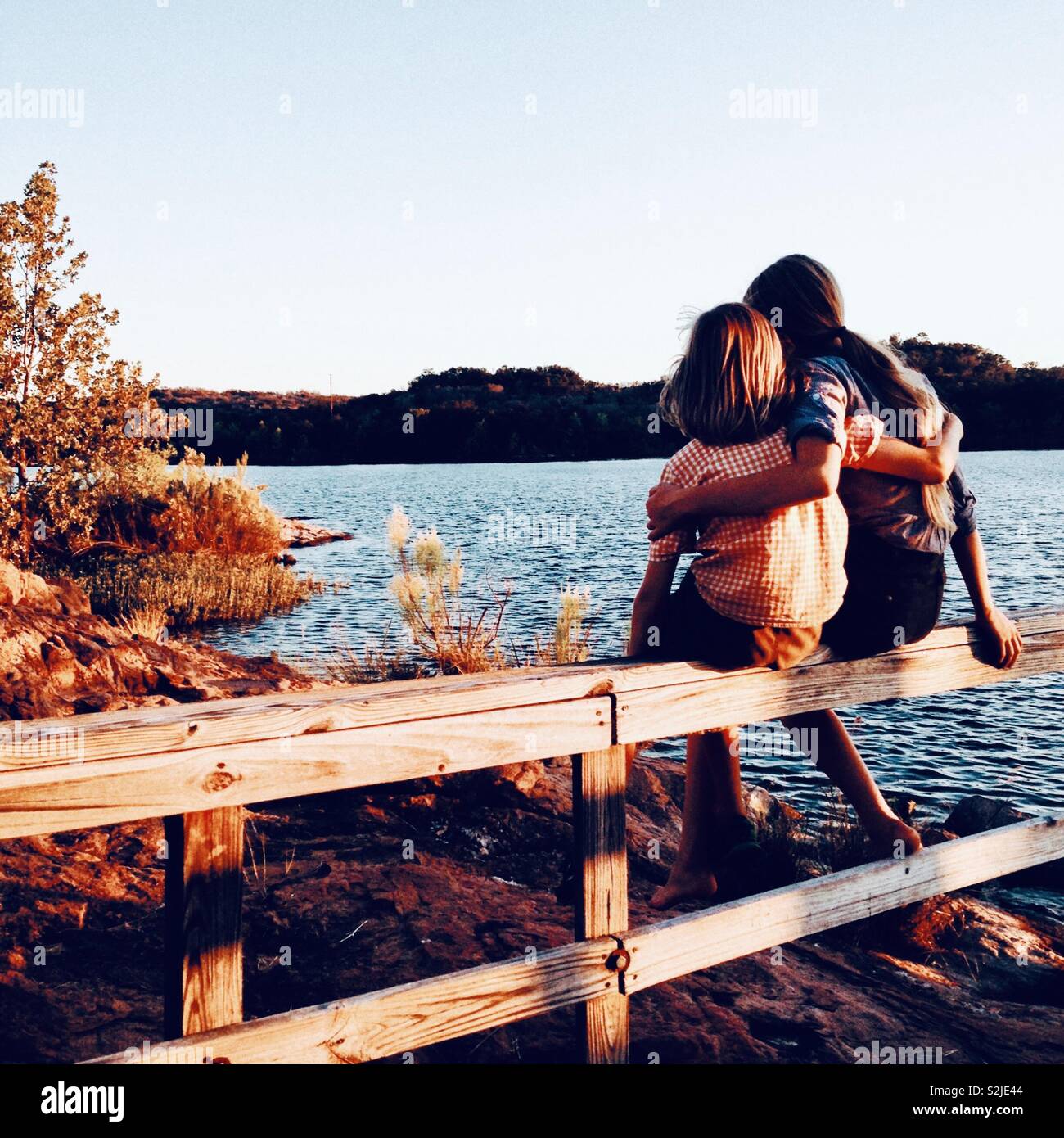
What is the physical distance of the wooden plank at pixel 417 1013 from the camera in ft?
6.80

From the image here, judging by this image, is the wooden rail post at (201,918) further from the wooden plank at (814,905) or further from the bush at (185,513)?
the bush at (185,513)

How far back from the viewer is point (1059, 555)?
23.4 m

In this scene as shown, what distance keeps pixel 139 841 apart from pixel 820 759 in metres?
3.38

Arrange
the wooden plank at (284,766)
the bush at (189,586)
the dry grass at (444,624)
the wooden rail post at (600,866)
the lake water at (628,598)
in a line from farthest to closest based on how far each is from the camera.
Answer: the bush at (189,586)
the lake water at (628,598)
the dry grass at (444,624)
the wooden rail post at (600,866)
the wooden plank at (284,766)

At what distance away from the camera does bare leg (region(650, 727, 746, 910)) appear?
3.25 metres

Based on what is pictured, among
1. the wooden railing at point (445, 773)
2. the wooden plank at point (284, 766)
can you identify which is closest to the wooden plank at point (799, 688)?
the wooden railing at point (445, 773)

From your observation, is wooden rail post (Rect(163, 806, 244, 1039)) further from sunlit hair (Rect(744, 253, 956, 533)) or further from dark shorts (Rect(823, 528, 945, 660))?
sunlit hair (Rect(744, 253, 956, 533))

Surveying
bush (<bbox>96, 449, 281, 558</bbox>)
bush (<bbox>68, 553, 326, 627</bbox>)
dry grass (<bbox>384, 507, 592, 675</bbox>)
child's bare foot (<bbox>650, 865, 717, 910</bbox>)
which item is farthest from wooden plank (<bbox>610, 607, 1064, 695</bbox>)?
bush (<bbox>96, 449, 281, 558</bbox>)

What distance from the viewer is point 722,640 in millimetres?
2754

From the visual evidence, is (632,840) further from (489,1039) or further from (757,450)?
Result: (757,450)

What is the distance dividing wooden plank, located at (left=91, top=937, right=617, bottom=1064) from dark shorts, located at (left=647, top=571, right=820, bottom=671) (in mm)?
738

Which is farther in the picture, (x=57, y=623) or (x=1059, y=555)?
(x=1059, y=555)

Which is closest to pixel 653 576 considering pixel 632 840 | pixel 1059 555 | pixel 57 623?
pixel 632 840

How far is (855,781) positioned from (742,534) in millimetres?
961
